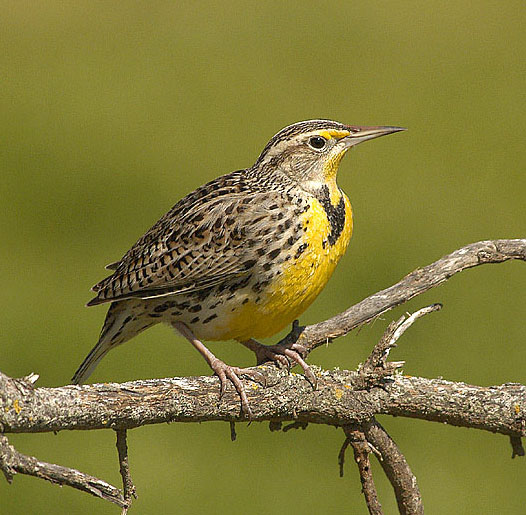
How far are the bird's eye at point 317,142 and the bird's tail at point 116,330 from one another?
62 centimetres

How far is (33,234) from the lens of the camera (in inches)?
293

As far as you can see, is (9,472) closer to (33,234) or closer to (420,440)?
(420,440)

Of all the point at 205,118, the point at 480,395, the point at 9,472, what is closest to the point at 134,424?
the point at 9,472

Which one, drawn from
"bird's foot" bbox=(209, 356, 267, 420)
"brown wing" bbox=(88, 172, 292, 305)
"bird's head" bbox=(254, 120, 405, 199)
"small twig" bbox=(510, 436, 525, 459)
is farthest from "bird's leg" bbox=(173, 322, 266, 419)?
"small twig" bbox=(510, 436, 525, 459)

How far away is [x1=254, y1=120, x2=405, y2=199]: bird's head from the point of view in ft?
10.4

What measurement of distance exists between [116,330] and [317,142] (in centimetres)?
73

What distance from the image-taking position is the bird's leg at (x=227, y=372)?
266 centimetres

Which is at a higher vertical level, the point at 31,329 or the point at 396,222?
the point at 396,222

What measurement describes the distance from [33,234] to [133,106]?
7.80 ft

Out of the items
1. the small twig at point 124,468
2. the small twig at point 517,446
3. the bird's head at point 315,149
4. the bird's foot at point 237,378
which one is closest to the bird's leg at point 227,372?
the bird's foot at point 237,378

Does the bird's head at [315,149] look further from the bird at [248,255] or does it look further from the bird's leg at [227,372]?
the bird's leg at [227,372]

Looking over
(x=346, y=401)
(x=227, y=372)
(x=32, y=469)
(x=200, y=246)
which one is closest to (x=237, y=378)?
(x=227, y=372)

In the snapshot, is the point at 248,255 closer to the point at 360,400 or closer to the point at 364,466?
the point at 360,400

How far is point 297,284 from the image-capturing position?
2.97 meters
